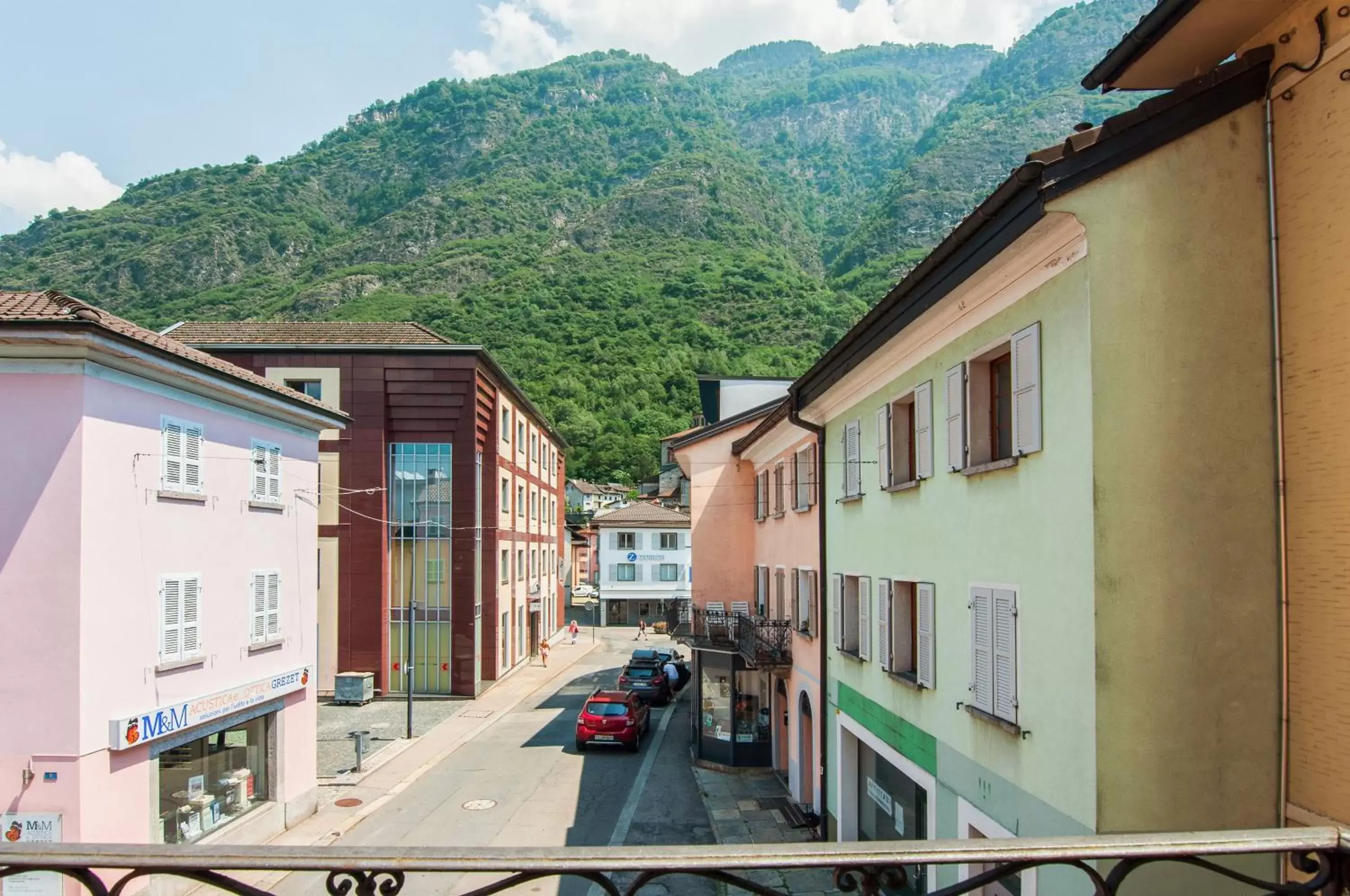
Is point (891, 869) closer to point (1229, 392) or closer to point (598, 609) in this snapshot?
point (1229, 392)

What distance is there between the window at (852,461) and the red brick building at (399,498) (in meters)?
21.4

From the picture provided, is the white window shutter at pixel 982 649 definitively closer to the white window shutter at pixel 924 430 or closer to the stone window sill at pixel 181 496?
the white window shutter at pixel 924 430

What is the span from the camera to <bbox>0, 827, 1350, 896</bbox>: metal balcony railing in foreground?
2.83 meters

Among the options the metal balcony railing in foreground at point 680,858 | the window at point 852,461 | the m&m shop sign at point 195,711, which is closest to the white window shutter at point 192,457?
the m&m shop sign at point 195,711

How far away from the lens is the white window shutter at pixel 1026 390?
7.71 meters

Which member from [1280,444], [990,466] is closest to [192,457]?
[990,466]

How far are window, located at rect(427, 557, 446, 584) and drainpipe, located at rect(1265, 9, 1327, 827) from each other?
3078 cm

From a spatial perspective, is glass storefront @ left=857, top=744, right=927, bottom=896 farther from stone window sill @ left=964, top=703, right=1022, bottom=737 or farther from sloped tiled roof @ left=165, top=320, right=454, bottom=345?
sloped tiled roof @ left=165, top=320, right=454, bottom=345

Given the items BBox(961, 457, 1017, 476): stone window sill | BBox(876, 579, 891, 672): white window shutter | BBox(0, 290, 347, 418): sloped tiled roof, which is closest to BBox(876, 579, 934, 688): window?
BBox(876, 579, 891, 672): white window shutter

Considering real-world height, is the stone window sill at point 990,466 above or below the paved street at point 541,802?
above

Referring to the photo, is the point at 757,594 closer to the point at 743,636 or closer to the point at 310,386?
the point at 743,636

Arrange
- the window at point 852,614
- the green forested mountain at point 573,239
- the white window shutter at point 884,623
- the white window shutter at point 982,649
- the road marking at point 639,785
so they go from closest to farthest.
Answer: the white window shutter at point 982,649, the white window shutter at point 884,623, the window at point 852,614, the road marking at point 639,785, the green forested mountain at point 573,239

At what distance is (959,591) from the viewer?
9.85 meters

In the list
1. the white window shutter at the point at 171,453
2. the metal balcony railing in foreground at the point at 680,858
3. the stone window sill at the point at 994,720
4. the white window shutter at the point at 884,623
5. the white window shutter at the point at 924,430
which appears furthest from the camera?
the white window shutter at the point at 171,453
